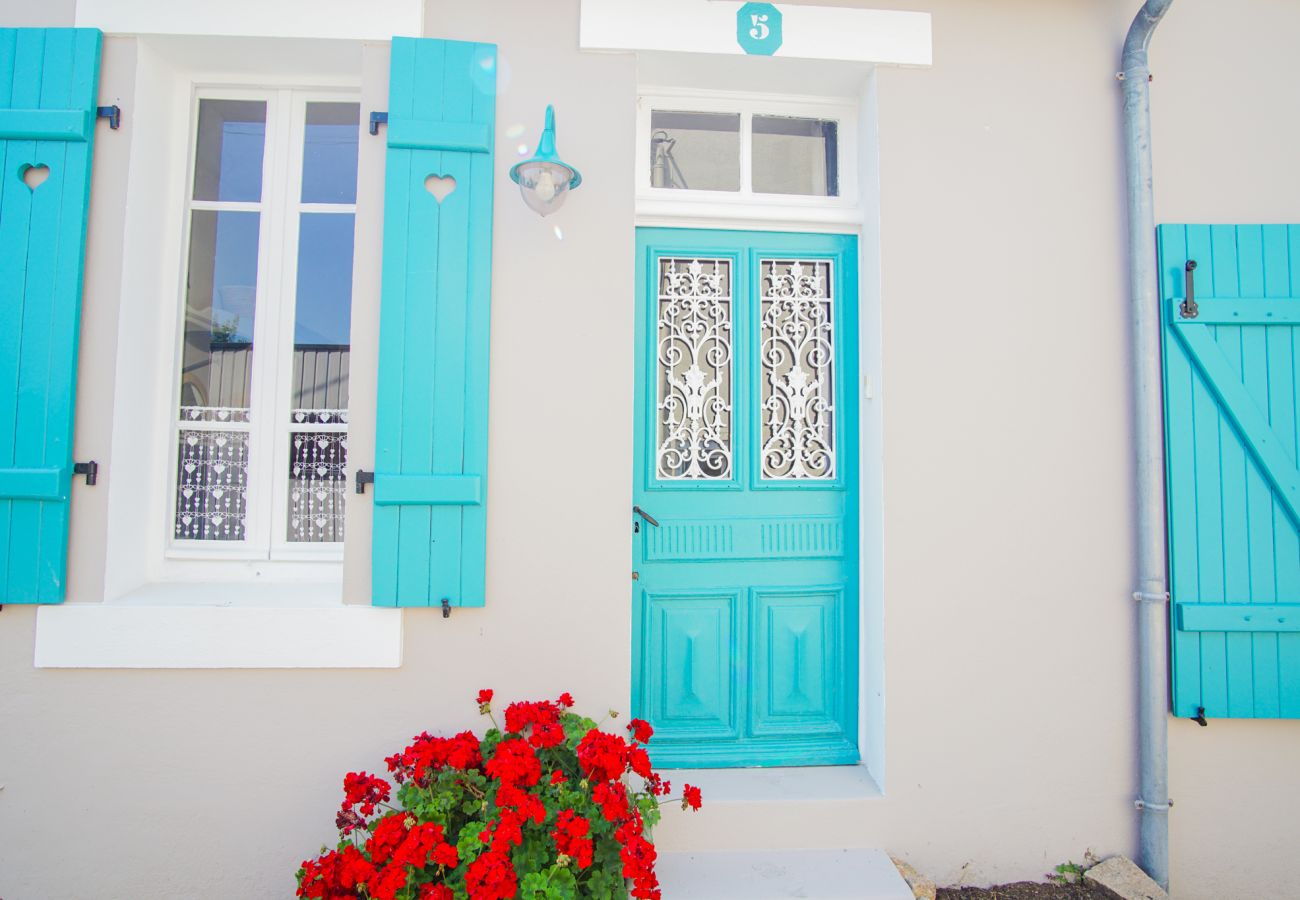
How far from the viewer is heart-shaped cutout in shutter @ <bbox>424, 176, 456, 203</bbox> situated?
278 cm

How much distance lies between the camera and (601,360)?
2820mm

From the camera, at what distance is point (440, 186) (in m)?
2.79

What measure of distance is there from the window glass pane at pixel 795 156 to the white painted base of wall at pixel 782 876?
2.64m

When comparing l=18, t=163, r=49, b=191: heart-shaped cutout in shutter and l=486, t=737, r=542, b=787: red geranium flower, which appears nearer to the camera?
l=486, t=737, r=542, b=787: red geranium flower

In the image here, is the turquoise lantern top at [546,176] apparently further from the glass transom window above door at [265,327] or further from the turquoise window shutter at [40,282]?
the turquoise window shutter at [40,282]

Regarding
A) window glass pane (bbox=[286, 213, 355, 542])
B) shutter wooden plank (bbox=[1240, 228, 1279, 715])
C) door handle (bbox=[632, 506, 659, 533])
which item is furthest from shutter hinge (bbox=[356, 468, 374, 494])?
shutter wooden plank (bbox=[1240, 228, 1279, 715])

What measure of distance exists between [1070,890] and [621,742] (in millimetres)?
1854

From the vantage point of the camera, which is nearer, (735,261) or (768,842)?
(768,842)

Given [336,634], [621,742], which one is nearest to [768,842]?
[621,742]

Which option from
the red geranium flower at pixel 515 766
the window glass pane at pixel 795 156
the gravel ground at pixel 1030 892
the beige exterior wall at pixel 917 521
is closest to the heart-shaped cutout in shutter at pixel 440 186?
the beige exterior wall at pixel 917 521

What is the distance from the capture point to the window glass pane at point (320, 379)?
9.71ft

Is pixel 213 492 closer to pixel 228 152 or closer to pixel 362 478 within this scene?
pixel 362 478

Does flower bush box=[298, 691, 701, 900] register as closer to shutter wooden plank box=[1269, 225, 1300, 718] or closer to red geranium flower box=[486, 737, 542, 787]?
red geranium flower box=[486, 737, 542, 787]

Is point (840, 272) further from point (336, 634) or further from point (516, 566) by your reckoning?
point (336, 634)
